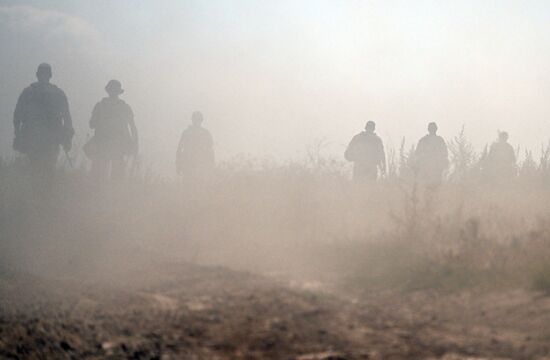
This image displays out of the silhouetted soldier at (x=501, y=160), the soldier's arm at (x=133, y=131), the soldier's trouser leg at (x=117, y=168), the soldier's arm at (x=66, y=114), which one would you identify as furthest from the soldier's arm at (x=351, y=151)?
the soldier's arm at (x=66, y=114)

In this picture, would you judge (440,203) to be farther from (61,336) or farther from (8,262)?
(61,336)

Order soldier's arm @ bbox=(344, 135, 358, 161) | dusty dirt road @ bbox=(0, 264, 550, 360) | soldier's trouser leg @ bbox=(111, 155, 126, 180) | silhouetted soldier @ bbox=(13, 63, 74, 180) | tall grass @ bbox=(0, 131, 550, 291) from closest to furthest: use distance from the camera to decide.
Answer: dusty dirt road @ bbox=(0, 264, 550, 360) → tall grass @ bbox=(0, 131, 550, 291) → silhouetted soldier @ bbox=(13, 63, 74, 180) → soldier's trouser leg @ bbox=(111, 155, 126, 180) → soldier's arm @ bbox=(344, 135, 358, 161)

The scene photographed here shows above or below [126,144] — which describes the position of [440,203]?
below

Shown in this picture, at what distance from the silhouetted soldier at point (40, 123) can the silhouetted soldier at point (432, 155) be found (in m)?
7.10

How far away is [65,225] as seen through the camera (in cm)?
927

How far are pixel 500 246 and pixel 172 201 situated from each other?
Answer: 733cm

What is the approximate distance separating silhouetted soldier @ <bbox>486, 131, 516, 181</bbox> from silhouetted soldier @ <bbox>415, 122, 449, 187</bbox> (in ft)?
2.98

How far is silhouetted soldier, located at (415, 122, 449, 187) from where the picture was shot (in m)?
13.1

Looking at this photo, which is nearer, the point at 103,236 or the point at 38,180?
the point at 103,236

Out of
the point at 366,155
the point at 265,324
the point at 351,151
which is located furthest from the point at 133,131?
the point at 265,324

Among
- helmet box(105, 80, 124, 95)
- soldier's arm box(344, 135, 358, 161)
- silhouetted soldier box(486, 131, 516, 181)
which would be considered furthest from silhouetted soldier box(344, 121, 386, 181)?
helmet box(105, 80, 124, 95)

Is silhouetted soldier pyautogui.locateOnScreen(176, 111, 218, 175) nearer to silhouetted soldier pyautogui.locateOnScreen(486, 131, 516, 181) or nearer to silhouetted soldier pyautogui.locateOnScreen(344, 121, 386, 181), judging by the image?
silhouetted soldier pyautogui.locateOnScreen(344, 121, 386, 181)

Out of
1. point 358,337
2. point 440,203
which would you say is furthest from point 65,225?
point 358,337

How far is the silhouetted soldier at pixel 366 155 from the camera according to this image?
13141mm
